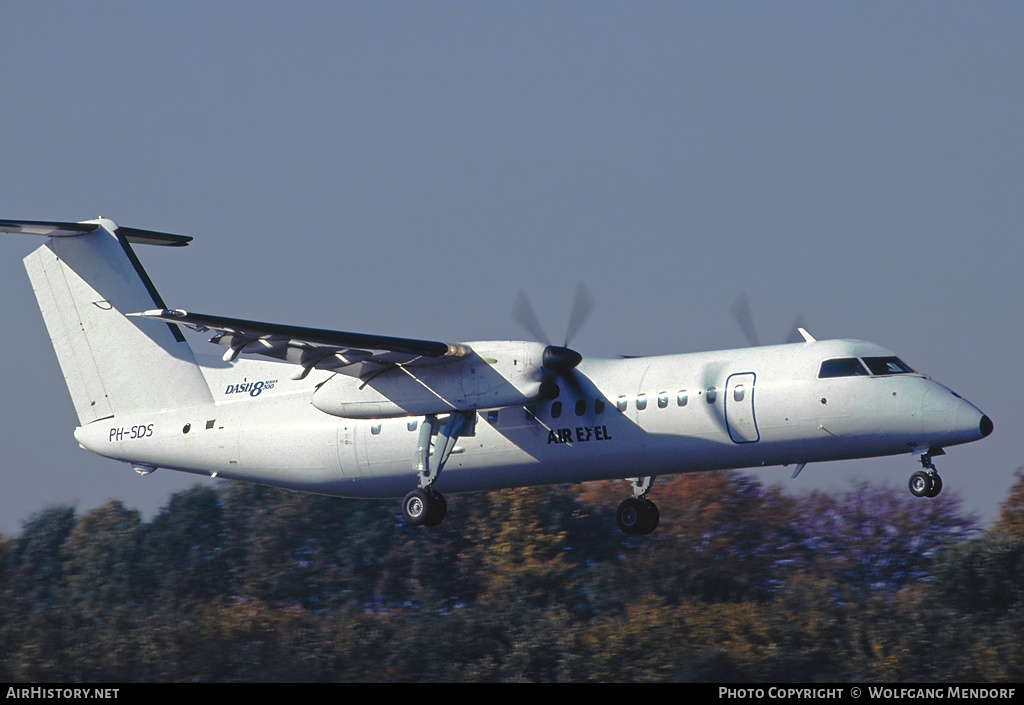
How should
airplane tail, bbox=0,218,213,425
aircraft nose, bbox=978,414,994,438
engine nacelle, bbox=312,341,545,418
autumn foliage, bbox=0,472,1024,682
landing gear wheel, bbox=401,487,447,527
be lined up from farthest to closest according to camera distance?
1. autumn foliage, bbox=0,472,1024,682
2. airplane tail, bbox=0,218,213,425
3. landing gear wheel, bbox=401,487,447,527
4. engine nacelle, bbox=312,341,545,418
5. aircraft nose, bbox=978,414,994,438

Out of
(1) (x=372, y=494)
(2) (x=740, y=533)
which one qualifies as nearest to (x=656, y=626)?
A: (2) (x=740, y=533)

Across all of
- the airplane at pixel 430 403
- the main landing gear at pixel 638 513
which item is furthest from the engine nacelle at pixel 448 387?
the main landing gear at pixel 638 513

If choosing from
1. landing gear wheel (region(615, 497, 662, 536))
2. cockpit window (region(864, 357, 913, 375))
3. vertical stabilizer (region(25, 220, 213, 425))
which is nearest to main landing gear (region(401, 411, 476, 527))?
landing gear wheel (region(615, 497, 662, 536))

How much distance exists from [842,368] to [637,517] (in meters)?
5.11

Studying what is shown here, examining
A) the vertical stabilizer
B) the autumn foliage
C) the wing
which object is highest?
the vertical stabilizer

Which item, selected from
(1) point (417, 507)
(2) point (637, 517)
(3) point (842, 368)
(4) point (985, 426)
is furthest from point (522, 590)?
(4) point (985, 426)

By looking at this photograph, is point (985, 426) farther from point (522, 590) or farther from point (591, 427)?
point (522, 590)

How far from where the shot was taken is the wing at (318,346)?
18.6 metres

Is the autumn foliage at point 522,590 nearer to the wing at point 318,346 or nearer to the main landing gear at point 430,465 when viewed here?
the main landing gear at point 430,465

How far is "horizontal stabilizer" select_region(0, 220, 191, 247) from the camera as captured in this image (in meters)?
22.1

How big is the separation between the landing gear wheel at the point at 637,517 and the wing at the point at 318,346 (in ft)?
13.3

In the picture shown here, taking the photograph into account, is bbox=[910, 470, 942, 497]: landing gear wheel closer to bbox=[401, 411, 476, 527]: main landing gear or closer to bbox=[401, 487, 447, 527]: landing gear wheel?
bbox=[401, 411, 476, 527]: main landing gear

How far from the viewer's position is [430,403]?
20281 mm
